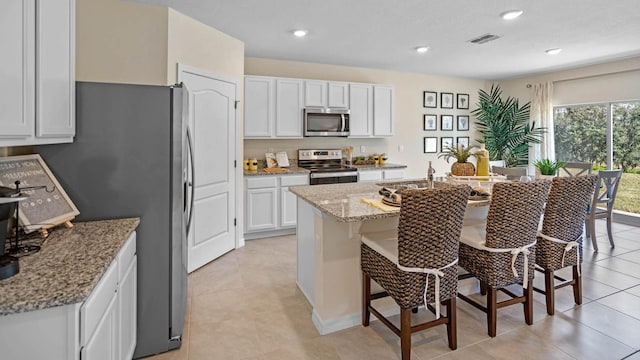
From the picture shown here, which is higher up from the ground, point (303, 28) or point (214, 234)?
point (303, 28)

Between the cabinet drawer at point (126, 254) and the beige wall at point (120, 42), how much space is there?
6.03 feet

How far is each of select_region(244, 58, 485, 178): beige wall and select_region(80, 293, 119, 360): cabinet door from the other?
3695 millimetres

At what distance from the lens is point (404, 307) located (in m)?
1.98

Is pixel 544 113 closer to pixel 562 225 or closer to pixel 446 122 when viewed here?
pixel 446 122

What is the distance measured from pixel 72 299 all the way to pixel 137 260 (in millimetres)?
968

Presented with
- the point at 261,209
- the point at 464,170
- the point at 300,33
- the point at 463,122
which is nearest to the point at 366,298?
the point at 464,170

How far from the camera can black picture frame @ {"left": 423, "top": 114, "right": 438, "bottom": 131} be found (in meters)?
6.51

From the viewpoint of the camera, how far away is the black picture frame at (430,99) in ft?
21.1

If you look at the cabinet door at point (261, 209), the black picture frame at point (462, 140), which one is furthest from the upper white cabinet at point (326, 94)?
the black picture frame at point (462, 140)

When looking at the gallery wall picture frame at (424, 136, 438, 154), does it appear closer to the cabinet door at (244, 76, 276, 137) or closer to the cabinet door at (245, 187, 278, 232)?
the cabinet door at (244, 76, 276, 137)

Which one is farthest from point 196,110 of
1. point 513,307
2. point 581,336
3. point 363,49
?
point 581,336

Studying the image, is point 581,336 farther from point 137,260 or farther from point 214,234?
point 214,234

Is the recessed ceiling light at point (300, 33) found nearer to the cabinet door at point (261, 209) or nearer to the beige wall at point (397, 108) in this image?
the beige wall at point (397, 108)

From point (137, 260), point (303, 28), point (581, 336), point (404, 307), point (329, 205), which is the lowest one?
point (581, 336)
